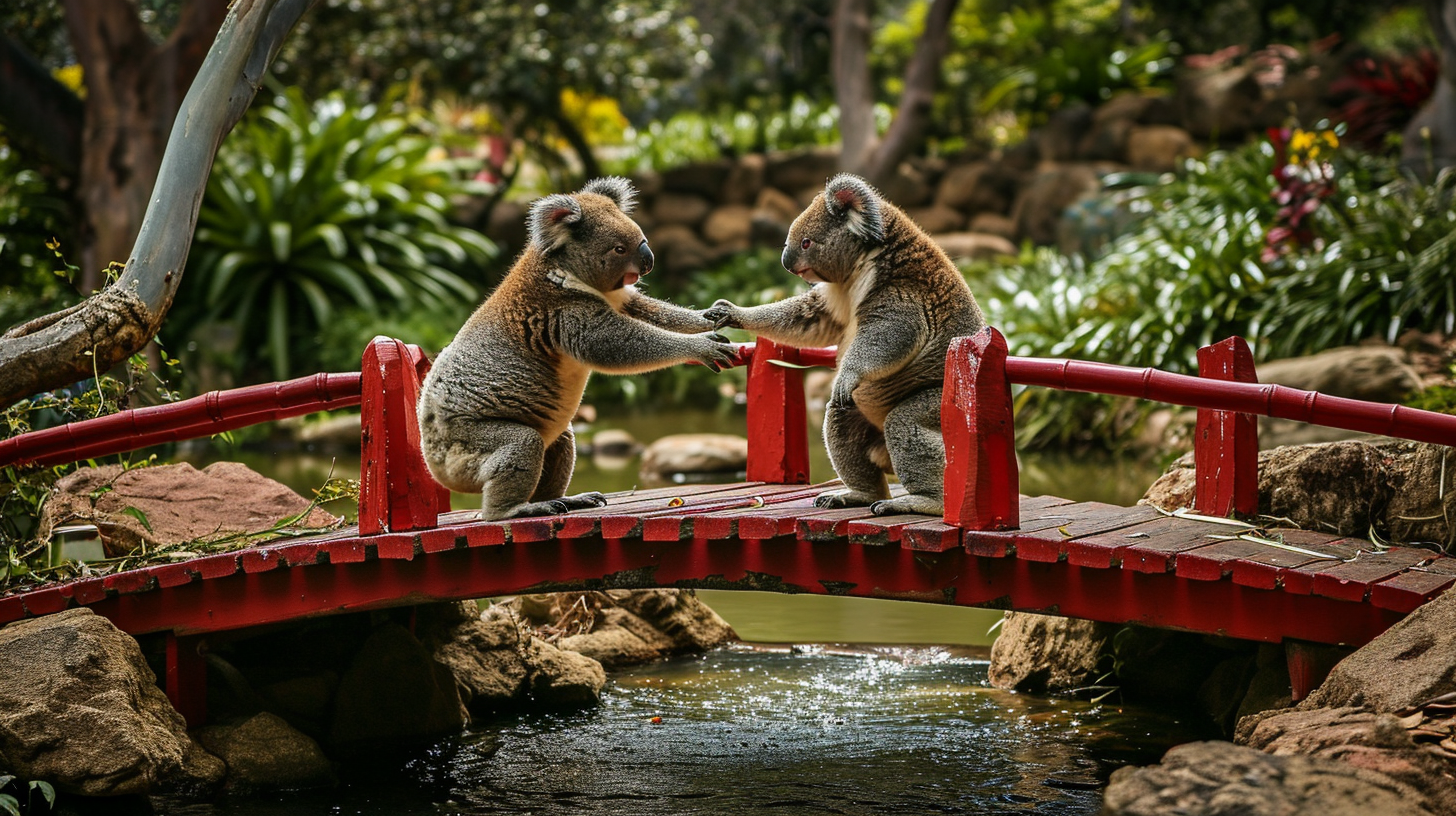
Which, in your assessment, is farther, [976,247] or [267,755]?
[976,247]

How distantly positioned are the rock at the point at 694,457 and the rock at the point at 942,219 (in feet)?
25.0

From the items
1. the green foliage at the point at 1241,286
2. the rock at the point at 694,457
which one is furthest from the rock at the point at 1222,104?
the rock at the point at 694,457

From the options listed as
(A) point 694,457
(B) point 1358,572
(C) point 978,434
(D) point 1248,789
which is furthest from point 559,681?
(A) point 694,457

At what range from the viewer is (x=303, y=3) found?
6.31 m

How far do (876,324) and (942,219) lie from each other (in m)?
14.5

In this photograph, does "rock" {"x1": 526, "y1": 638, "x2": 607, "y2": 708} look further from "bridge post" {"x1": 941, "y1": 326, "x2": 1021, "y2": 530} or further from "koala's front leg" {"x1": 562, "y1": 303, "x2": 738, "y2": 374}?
"bridge post" {"x1": 941, "y1": 326, "x2": 1021, "y2": 530}

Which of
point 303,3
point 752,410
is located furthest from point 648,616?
point 303,3

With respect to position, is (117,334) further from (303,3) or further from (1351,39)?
(1351,39)

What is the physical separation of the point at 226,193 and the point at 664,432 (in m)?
5.58

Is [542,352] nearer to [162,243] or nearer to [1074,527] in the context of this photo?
[162,243]

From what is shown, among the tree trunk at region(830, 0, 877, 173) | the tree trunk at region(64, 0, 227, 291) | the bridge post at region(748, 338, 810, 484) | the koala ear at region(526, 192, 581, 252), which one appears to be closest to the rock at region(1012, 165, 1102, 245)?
the tree trunk at region(830, 0, 877, 173)

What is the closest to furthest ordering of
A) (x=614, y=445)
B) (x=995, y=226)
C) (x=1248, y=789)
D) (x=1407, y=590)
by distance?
(x=1248, y=789)
(x=1407, y=590)
(x=614, y=445)
(x=995, y=226)

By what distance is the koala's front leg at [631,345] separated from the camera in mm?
5227

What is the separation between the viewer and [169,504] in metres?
6.83
